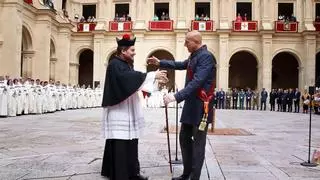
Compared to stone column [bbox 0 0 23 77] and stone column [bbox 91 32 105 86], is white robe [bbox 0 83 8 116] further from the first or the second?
stone column [bbox 91 32 105 86]

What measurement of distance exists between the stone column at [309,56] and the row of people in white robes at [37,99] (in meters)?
18.6

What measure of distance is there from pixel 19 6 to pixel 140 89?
22957 millimetres

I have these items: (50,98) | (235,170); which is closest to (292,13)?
(50,98)

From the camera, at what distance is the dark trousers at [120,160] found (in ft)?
17.9

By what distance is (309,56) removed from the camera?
35.9 meters

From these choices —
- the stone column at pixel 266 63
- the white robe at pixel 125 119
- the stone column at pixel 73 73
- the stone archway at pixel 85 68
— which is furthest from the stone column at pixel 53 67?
the white robe at pixel 125 119

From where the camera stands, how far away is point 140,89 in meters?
5.43

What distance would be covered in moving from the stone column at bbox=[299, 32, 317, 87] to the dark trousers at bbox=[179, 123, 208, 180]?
106 feet

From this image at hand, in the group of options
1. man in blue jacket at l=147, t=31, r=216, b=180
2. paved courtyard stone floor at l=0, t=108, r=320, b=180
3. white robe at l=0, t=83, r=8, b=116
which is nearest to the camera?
man in blue jacket at l=147, t=31, r=216, b=180

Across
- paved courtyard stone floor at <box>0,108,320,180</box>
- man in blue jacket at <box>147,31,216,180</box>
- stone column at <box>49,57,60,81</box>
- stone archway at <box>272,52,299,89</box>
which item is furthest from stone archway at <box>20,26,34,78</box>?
man in blue jacket at <box>147,31,216,180</box>

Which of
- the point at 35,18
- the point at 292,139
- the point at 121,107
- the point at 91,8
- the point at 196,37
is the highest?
the point at 91,8

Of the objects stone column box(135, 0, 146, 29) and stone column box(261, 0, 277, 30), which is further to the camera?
stone column box(135, 0, 146, 29)

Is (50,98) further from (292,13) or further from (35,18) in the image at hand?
(292,13)

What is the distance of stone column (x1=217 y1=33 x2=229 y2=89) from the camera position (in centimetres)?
3647
